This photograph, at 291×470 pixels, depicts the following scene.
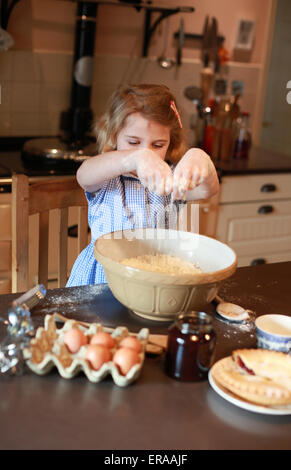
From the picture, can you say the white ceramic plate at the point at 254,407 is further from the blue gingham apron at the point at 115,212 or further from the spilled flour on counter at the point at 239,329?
the blue gingham apron at the point at 115,212

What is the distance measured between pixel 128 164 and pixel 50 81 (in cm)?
154

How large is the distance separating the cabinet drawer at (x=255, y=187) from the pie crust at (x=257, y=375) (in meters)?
1.71

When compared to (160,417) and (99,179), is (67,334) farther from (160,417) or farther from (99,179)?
(99,179)

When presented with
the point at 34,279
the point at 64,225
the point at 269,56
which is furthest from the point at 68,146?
the point at 269,56

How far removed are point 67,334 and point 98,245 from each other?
0.27m

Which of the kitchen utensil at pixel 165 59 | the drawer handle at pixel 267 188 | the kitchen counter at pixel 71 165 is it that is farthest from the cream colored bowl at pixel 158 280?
the kitchen utensil at pixel 165 59

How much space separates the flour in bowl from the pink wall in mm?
1679

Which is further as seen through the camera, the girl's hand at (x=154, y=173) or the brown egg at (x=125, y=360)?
the girl's hand at (x=154, y=173)

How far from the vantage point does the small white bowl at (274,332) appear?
1025mm

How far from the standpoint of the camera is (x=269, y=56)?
3.22 m

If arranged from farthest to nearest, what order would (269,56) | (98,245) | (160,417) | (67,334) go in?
(269,56), (98,245), (67,334), (160,417)

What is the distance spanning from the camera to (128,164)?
1.30 m

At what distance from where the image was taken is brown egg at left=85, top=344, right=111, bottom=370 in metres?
0.91

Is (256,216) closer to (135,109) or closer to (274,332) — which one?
(135,109)
